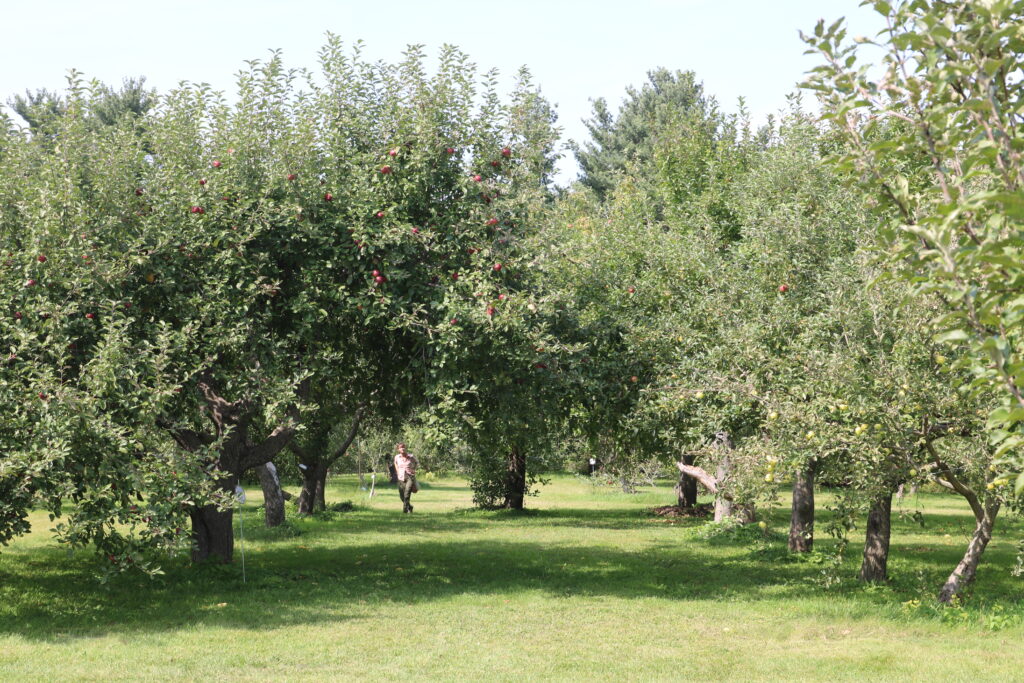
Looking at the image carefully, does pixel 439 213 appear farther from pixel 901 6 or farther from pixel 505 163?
pixel 901 6

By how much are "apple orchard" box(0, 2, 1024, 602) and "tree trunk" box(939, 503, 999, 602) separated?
1.2 inches

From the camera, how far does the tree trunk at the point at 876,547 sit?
14.5m

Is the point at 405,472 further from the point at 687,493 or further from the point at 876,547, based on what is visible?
the point at 876,547

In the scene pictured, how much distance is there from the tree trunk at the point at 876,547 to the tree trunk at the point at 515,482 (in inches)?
604

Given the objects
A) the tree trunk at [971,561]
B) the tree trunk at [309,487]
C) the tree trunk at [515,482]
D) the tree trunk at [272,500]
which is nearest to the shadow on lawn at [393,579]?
the tree trunk at [272,500]

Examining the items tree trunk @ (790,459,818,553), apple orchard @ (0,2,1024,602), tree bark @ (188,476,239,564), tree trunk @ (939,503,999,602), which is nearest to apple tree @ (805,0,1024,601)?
apple orchard @ (0,2,1024,602)

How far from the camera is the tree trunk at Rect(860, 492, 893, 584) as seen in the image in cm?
1446

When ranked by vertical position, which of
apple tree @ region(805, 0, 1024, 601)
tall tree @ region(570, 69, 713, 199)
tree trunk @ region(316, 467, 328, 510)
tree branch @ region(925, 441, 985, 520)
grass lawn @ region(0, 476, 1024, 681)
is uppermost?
tall tree @ region(570, 69, 713, 199)

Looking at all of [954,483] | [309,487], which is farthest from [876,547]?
[309,487]

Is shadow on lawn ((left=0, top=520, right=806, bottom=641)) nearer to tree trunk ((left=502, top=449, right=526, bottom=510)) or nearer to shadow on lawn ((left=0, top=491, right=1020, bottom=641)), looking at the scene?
shadow on lawn ((left=0, top=491, right=1020, bottom=641))

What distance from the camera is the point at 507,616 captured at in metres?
12.8

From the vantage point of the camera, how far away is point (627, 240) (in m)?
18.5

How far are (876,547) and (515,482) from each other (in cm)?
1602

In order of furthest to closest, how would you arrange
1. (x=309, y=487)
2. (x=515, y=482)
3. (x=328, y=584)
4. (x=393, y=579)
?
(x=515, y=482) < (x=309, y=487) < (x=393, y=579) < (x=328, y=584)
